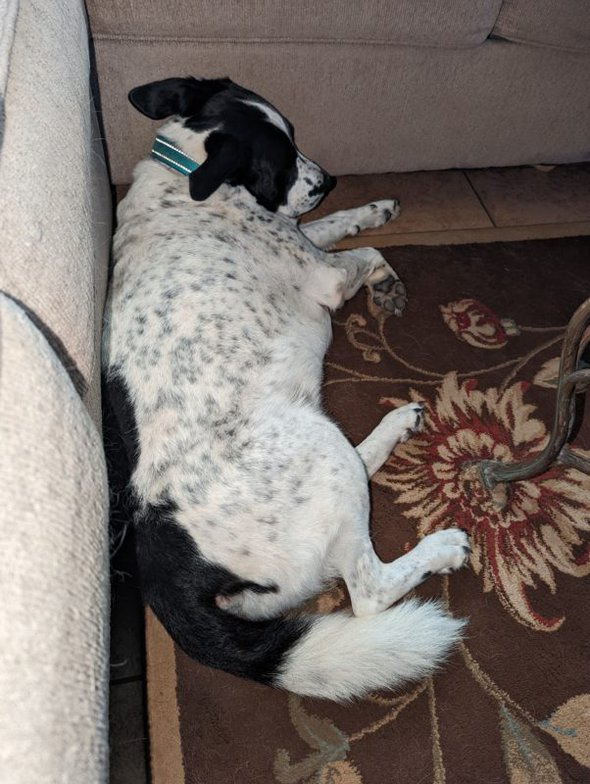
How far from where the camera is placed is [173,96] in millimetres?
1886

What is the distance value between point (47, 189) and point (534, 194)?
2.11 metres

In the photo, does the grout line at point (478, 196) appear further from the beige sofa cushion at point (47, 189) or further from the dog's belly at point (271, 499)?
the beige sofa cushion at point (47, 189)

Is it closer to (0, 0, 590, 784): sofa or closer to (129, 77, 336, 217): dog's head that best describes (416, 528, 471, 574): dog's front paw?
(0, 0, 590, 784): sofa

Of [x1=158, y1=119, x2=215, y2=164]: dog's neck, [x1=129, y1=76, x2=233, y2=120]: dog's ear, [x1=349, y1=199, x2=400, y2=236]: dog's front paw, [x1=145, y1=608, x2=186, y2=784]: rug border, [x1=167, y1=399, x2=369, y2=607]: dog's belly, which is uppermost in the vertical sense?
[x1=129, y1=76, x2=233, y2=120]: dog's ear

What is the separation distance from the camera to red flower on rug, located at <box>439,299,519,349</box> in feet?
7.09

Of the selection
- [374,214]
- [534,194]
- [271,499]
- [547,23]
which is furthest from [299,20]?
[271,499]

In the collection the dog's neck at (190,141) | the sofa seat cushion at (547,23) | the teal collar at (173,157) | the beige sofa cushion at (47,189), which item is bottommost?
the teal collar at (173,157)

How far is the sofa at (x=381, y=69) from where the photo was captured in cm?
194

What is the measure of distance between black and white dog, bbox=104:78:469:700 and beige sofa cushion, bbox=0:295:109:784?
1.86 ft

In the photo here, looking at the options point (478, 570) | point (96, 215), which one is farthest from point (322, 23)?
point (478, 570)

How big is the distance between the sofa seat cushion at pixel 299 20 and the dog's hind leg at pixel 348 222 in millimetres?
526

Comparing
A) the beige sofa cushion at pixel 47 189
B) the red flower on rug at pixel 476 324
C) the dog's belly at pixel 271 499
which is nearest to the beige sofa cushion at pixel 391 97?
the red flower on rug at pixel 476 324

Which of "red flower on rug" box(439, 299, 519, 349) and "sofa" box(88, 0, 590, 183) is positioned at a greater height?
"sofa" box(88, 0, 590, 183)

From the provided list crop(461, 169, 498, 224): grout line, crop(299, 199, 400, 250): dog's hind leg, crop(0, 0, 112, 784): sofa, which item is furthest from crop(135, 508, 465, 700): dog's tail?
crop(461, 169, 498, 224): grout line
